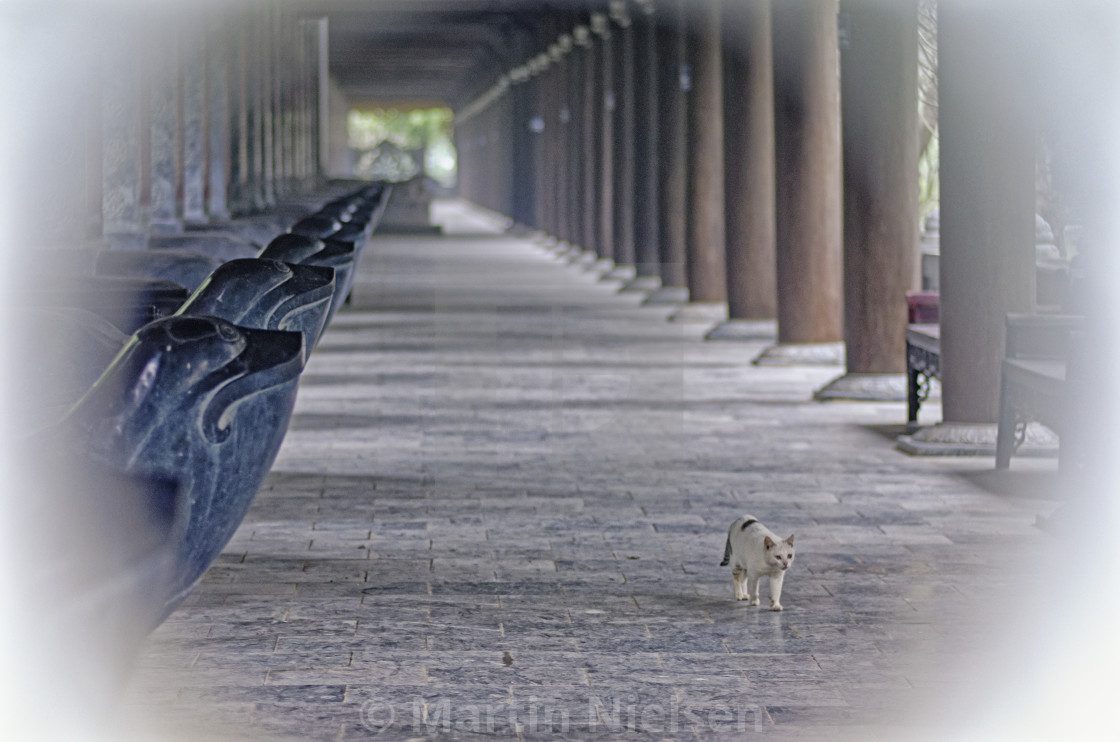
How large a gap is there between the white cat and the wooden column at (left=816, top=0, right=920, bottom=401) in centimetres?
554

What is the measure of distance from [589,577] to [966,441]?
345cm

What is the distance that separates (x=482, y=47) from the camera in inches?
2056

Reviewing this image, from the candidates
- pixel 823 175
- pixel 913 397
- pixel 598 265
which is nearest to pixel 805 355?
pixel 823 175

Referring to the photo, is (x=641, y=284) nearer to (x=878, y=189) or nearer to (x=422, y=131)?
(x=878, y=189)

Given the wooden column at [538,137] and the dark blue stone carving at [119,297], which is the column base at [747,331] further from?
the wooden column at [538,137]

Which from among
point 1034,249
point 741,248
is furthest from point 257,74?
point 1034,249

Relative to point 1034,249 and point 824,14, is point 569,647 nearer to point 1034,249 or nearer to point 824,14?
point 1034,249

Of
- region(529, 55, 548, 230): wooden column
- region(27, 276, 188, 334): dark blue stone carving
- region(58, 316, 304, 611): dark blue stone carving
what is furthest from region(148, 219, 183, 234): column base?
region(529, 55, 548, 230): wooden column

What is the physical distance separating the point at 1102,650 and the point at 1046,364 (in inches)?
121

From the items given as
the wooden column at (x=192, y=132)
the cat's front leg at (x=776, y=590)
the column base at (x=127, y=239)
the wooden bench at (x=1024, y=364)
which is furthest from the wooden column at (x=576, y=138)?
the cat's front leg at (x=776, y=590)

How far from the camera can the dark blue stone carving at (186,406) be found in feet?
11.0

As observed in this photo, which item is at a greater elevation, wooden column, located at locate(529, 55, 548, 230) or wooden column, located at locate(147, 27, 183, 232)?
wooden column, located at locate(529, 55, 548, 230)

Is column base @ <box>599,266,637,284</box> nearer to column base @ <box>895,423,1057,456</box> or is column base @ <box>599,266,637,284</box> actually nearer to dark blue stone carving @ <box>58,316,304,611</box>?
column base @ <box>895,423,1057,456</box>

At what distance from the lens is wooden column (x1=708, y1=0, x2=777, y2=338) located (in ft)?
48.4
